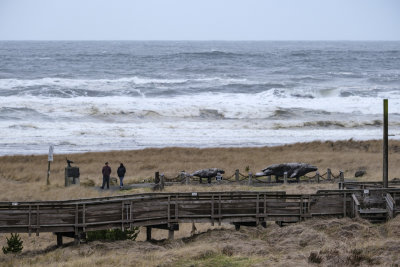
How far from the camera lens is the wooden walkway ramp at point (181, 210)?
1977 centimetres

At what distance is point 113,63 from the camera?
131 metres

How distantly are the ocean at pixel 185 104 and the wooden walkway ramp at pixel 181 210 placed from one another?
27.5 m

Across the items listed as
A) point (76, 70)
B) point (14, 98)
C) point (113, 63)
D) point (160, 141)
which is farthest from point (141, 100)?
point (113, 63)

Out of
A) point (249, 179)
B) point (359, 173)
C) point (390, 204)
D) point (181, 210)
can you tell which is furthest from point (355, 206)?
point (359, 173)

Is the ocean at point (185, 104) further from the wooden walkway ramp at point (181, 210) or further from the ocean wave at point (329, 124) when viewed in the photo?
the wooden walkway ramp at point (181, 210)

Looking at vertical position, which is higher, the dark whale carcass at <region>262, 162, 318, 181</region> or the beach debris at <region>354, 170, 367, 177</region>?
the dark whale carcass at <region>262, 162, 318, 181</region>

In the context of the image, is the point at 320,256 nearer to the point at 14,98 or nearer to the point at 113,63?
the point at 14,98

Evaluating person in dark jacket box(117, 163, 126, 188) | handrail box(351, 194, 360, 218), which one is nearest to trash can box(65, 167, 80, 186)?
person in dark jacket box(117, 163, 126, 188)

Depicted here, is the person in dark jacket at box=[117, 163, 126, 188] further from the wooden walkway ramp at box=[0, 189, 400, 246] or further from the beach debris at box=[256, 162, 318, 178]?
the wooden walkway ramp at box=[0, 189, 400, 246]

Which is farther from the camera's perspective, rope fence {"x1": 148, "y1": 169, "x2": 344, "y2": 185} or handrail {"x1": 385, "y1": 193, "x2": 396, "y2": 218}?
rope fence {"x1": 148, "y1": 169, "x2": 344, "y2": 185}

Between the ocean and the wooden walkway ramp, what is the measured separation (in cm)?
2745

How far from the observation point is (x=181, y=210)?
20859 millimetres

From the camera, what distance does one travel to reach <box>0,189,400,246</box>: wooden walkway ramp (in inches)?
778

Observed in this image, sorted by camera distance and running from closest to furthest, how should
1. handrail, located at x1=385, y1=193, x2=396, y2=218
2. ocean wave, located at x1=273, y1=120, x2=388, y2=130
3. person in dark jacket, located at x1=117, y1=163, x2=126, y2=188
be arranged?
handrail, located at x1=385, y1=193, x2=396, y2=218 < person in dark jacket, located at x1=117, y1=163, x2=126, y2=188 < ocean wave, located at x1=273, y1=120, x2=388, y2=130
